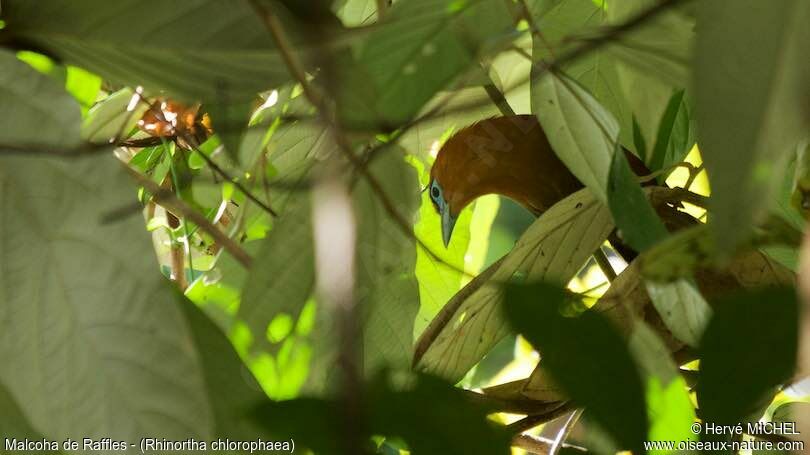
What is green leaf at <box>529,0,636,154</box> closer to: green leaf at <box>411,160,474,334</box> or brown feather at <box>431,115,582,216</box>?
green leaf at <box>411,160,474,334</box>

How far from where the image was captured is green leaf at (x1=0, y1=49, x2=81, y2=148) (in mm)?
277

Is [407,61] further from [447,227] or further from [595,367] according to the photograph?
[447,227]

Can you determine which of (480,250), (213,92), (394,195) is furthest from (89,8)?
(480,250)

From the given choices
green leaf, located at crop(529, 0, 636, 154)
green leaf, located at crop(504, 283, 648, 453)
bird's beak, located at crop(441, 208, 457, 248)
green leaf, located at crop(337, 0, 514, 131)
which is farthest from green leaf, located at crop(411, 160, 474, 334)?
green leaf, located at crop(504, 283, 648, 453)

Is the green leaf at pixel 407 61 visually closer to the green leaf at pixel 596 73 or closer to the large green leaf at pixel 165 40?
the large green leaf at pixel 165 40

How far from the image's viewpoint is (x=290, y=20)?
0.29 meters

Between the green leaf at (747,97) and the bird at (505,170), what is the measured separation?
57 centimetres

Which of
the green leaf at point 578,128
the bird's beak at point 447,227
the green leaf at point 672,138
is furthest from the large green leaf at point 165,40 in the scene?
the bird's beak at point 447,227

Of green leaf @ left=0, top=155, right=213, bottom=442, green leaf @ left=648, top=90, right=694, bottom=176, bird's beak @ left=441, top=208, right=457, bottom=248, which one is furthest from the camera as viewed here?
bird's beak @ left=441, top=208, right=457, bottom=248

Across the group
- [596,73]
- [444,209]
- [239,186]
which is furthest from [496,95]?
[444,209]

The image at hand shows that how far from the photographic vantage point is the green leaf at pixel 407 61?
11.6 inches

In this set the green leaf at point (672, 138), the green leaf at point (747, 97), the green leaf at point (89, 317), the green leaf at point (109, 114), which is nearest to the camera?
the green leaf at point (747, 97)

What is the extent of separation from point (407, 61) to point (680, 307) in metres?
0.13

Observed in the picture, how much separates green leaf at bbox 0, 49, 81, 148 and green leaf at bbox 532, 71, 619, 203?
0.16 meters
